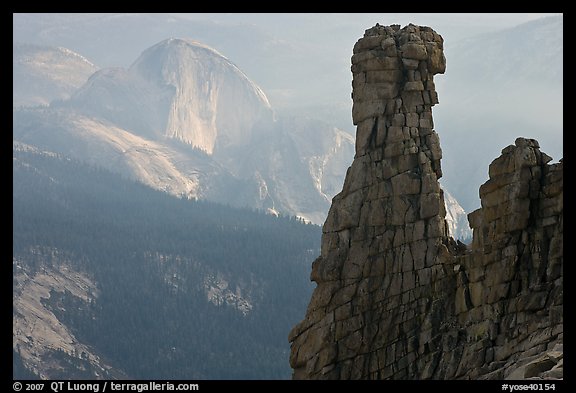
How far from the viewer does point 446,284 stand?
277 feet

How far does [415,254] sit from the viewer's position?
281ft

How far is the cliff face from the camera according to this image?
8006 centimetres

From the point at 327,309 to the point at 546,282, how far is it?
1297cm

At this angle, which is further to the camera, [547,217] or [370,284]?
[370,284]

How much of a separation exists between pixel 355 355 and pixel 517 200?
478 inches

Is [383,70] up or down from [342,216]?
up

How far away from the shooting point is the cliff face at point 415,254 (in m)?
80.1
